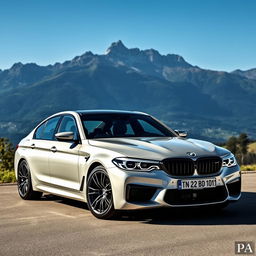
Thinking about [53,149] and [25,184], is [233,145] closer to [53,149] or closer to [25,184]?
[25,184]

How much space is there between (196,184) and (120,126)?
1.92m

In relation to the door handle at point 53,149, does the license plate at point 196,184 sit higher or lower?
lower

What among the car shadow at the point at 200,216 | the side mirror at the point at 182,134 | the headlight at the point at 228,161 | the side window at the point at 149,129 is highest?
the side window at the point at 149,129

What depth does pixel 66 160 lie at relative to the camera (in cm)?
800

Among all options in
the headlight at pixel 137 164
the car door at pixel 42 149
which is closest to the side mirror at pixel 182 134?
the headlight at pixel 137 164

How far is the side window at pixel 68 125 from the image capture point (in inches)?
328

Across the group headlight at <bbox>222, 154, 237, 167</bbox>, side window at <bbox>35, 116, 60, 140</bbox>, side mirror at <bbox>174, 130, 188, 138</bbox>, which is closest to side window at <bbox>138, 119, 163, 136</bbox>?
side mirror at <bbox>174, 130, 188, 138</bbox>

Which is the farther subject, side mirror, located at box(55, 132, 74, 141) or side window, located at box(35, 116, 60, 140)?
side window, located at box(35, 116, 60, 140)

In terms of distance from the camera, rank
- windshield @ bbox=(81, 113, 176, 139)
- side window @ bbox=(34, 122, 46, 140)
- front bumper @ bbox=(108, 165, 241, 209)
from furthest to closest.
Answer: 1. side window @ bbox=(34, 122, 46, 140)
2. windshield @ bbox=(81, 113, 176, 139)
3. front bumper @ bbox=(108, 165, 241, 209)

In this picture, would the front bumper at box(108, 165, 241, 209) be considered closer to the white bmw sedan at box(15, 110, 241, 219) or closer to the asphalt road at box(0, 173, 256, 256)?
the white bmw sedan at box(15, 110, 241, 219)

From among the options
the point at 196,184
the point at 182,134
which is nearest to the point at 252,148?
the point at 182,134

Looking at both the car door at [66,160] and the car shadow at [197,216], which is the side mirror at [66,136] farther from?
the car shadow at [197,216]

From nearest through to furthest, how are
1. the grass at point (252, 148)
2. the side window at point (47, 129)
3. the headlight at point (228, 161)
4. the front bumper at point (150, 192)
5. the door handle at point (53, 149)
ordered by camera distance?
the front bumper at point (150, 192) → the headlight at point (228, 161) → the door handle at point (53, 149) → the side window at point (47, 129) → the grass at point (252, 148)

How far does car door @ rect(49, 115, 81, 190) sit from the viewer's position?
7775mm
